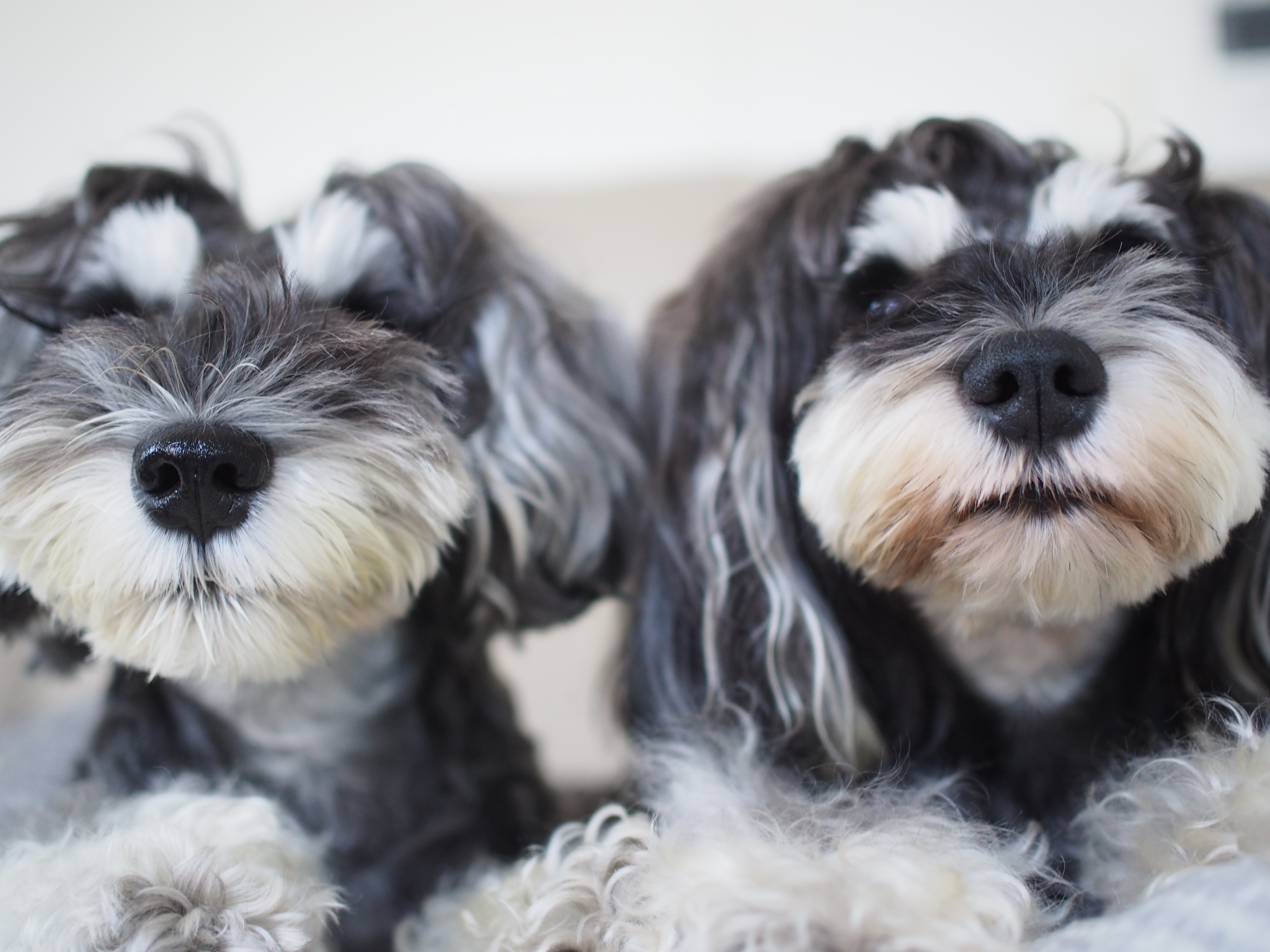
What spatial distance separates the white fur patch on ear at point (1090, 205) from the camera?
83 centimetres

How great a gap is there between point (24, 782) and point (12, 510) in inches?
13.6

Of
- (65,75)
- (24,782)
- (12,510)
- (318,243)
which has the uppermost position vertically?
(65,75)

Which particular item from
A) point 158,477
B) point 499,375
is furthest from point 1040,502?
point 158,477

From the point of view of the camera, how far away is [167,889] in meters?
0.66

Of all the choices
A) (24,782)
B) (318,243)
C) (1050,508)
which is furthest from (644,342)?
(24,782)

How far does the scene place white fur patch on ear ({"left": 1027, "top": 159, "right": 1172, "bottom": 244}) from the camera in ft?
2.71

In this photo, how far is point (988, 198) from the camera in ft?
2.97

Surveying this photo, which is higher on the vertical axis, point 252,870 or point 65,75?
point 65,75

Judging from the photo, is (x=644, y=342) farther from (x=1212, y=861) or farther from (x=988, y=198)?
(x=1212, y=861)

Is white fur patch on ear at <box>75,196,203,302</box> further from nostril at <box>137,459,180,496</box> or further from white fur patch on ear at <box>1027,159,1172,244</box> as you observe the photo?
white fur patch on ear at <box>1027,159,1172,244</box>

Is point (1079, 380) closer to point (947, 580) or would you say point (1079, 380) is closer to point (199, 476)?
point (947, 580)

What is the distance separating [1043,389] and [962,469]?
0.07 metres

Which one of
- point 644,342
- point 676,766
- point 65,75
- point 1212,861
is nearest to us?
point 1212,861

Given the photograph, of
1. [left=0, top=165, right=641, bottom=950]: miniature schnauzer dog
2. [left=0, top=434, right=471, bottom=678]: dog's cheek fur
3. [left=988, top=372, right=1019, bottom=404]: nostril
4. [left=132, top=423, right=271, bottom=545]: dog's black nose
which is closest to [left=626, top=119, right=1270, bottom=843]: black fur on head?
[left=988, top=372, right=1019, bottom=404]: nostril
